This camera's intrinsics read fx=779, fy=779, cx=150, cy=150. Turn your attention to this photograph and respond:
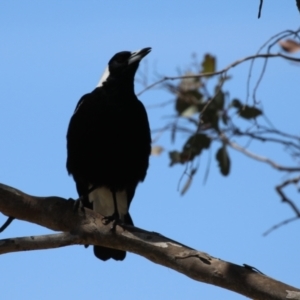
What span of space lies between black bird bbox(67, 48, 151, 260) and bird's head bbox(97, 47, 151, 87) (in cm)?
8

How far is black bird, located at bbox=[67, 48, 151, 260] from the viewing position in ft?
13.0

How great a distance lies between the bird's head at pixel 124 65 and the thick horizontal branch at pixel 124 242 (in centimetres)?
143

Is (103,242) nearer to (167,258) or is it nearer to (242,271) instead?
(167,258)

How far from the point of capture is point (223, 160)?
167 inches

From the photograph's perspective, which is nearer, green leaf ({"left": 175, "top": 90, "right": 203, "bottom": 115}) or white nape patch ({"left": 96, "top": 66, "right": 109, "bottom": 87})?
green leaf ({"left": 175, "top": 90, "right": 203, "bottom": 115})

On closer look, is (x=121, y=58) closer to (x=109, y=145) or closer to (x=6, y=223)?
(x=109, y=145)

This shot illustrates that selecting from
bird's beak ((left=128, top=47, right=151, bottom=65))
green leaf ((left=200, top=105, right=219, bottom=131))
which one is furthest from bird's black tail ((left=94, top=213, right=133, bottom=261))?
bird's beak ((left=128, top=47, right=151, bottom=65))

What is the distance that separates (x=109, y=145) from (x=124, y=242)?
108 centimetres

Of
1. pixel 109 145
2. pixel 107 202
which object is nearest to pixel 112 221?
pixel 109 145

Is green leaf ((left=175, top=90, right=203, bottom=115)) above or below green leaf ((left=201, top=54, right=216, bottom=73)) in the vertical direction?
below

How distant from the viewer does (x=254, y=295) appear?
8.63 ft

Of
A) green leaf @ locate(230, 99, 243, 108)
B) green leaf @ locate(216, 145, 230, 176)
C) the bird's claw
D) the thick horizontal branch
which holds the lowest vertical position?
the thick horizontal branch

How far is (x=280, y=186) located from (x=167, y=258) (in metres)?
0.67

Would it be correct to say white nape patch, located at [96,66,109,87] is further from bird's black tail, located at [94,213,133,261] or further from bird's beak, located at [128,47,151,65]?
bird's black tail, located at [94,213,133,261]
